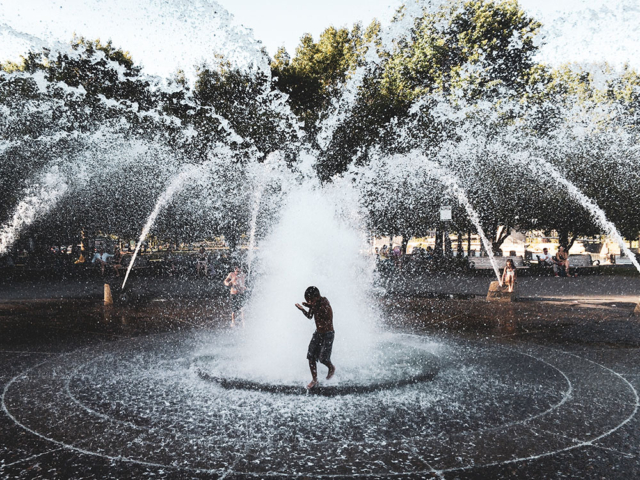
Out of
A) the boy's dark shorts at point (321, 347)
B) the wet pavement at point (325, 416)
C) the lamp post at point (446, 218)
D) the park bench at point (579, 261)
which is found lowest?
the wet pavement at point (325, 416)

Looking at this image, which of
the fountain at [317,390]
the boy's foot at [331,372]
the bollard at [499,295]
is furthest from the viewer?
the bollard at [499,295]

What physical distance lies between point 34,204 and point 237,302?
78.8 ft

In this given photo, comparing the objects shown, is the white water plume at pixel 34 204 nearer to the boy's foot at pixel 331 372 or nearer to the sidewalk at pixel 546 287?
the sidewalk at pixel 546 287

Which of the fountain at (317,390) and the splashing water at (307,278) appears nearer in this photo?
the fountain at (317,390)

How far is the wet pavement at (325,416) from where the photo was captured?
13.8ft

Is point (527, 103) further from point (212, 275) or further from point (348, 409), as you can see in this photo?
point (348, 409)

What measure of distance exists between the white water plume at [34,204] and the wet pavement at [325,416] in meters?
19.9

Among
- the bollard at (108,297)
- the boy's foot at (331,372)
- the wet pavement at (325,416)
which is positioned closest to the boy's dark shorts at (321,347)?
the boy's foot at (331,372)

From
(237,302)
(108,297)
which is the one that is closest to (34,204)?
(108,297)

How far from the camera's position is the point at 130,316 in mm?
12672

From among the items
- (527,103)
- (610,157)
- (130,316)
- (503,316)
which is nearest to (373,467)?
(503,316)

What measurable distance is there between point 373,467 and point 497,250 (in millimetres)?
31551

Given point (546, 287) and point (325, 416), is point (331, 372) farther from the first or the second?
point (546, 287)

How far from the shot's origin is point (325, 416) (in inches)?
208
